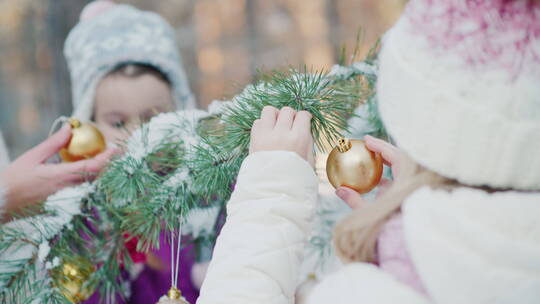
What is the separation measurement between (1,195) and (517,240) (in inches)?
25.9

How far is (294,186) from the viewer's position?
1.78 feet

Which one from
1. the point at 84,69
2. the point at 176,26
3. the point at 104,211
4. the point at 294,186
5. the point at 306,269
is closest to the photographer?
the point at 294,186

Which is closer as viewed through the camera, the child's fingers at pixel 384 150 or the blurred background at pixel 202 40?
the child's fingers at pixel 384 150

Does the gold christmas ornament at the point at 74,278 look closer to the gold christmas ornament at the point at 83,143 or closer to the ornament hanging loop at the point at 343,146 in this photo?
the gold christmas ornament at the point at 83,143

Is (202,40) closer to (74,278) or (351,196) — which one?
(74,278)

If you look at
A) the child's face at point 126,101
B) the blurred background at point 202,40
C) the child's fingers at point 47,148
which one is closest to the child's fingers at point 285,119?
the child's fingers at point 47,148

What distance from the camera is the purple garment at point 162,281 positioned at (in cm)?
89

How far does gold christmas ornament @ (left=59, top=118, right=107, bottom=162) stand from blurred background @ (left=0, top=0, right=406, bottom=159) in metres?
1.42

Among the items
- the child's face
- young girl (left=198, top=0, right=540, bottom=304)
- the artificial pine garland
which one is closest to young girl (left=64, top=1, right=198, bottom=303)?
the child's face

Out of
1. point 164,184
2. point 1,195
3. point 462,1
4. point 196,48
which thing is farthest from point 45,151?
point 196,48

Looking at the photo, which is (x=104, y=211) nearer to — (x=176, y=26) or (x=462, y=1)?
(x=462, y=1)

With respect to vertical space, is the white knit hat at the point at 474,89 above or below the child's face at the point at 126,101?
above

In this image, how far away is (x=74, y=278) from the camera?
0.69 m

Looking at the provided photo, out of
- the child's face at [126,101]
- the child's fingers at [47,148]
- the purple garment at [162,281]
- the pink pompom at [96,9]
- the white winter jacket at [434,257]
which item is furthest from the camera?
the pink pompom at [96,9]
